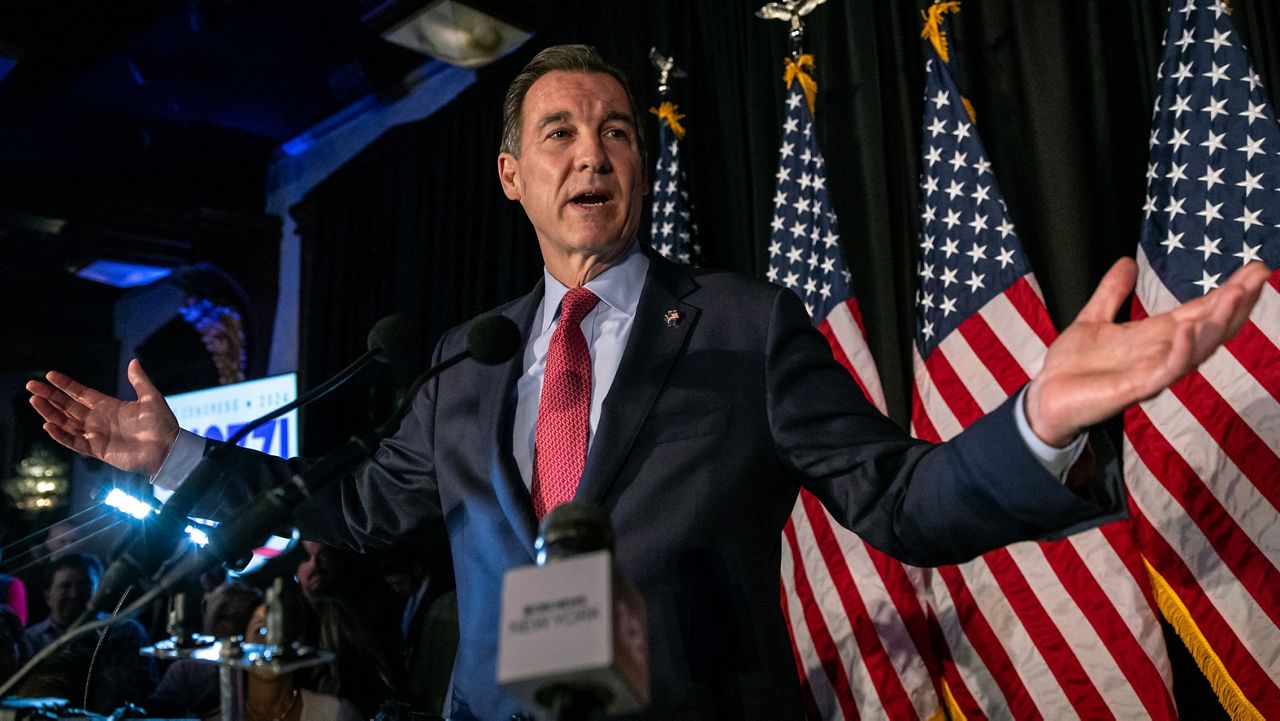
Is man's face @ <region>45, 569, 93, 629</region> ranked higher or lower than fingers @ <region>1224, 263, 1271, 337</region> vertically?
lower

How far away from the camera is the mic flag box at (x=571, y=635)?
631mm

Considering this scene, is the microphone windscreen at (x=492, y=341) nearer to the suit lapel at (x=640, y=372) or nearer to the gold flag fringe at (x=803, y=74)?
the suit lapel at (x=640, y=372)

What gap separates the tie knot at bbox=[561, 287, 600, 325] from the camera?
1438 millimetres

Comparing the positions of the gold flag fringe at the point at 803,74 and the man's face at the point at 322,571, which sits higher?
the gold flag fringe at the point at 803,74

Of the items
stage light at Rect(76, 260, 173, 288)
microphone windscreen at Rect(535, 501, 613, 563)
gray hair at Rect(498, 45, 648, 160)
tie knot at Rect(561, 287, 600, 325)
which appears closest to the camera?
microphone windscreen at Rect(535, 501, 613, 563)

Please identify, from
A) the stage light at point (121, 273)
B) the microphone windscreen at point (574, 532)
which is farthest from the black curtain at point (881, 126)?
the stage light at point (121, 273)

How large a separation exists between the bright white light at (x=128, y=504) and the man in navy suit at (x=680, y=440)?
0.06 metres

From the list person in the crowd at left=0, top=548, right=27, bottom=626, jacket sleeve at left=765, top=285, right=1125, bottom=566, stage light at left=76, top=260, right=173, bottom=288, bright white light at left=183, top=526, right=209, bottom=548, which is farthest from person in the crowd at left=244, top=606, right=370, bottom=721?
stage light at left=76, top=260, right=173, bottom=288

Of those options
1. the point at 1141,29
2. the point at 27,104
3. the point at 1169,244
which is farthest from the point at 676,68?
the point at 27,104

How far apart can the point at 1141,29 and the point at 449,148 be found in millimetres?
3324

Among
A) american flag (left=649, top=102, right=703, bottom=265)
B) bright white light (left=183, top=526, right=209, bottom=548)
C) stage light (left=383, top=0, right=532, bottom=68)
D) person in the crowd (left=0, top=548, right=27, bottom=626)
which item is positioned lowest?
person in the crowd (left=0, top=548, right=27, bottom=626)

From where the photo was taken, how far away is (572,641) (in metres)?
0.64

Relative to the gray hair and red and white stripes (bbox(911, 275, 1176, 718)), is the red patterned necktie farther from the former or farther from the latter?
red and white stripes (bbox(911, 275, 1176, 718))

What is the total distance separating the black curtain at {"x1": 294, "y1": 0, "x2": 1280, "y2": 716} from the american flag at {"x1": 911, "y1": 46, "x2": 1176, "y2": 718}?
7.9 inches
